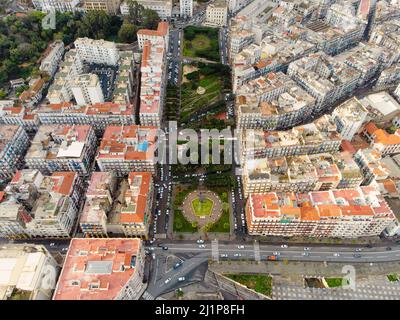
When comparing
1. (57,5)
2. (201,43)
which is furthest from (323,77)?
(57,5)

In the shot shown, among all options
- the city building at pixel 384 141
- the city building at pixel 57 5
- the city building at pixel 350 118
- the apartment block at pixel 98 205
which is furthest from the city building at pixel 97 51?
the city building at pixel 384 141

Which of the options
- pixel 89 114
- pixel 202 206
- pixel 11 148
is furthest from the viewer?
pixel 89 114

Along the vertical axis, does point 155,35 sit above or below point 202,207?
above

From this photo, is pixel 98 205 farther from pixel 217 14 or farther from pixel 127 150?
pixel 217 14

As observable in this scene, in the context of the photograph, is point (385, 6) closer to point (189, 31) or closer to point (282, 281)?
point (189, 31)

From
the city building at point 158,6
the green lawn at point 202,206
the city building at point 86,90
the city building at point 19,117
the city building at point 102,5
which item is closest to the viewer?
the green lawn at point 202,206

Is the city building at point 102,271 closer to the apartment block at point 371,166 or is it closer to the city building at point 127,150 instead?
the city building at point 127,150

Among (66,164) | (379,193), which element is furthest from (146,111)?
(379,193)
